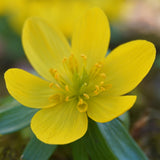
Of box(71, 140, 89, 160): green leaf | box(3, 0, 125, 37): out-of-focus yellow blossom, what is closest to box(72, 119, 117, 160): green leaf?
box(71, 140, 89, 160): green leaf

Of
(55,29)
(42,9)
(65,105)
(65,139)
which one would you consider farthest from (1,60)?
(65,139)

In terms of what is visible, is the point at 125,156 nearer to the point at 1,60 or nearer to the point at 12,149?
the point at 12,149

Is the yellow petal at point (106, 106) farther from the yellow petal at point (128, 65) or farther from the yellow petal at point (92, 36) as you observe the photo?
the yellow petal at point (92, 36)

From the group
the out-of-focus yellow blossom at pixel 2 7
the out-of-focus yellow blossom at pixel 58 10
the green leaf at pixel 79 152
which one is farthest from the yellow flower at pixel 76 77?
the out-of-focus yellow blossom at pixel 2 7

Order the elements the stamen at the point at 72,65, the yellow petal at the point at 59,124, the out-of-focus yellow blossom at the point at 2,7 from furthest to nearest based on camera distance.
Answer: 1. the out-of-focus yellow blossom at the point at 2,7
2. the stamen at the point at 72,65
3. the yellow petal at the point at 59,124

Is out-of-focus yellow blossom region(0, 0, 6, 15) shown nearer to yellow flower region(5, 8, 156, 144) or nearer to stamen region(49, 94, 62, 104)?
yellow flower region(5, 8, 156, 144)

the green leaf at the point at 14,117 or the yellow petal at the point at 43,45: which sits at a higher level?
the yellow petal at the point at 43,45

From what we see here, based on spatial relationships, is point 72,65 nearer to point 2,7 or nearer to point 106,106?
point 106,106
